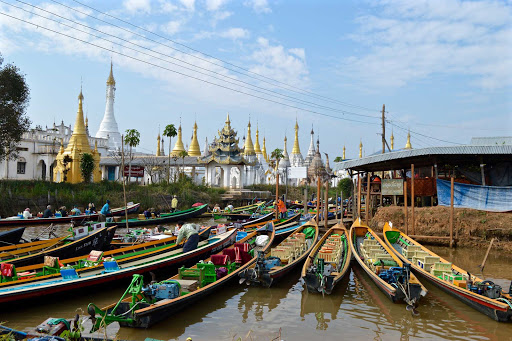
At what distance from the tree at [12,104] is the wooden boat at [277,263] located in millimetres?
19600

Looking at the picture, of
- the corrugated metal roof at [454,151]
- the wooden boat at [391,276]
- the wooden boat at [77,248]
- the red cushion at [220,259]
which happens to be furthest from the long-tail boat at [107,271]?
the corrugated metal roof at [454,151]

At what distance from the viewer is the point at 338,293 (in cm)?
1187

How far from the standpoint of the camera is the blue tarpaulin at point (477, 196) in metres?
18.9

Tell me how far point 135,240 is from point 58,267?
574 cm

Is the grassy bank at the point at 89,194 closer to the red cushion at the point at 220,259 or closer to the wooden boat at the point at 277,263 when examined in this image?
the wooden boat at the point at 277,263

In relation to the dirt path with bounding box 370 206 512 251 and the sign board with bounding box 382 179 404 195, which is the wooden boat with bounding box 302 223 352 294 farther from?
the sign board with bounding box 382 179 404 195

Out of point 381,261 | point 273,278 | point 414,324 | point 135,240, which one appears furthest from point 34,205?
point 414,324

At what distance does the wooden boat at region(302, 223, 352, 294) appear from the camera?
1091cm

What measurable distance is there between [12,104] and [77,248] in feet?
54.7

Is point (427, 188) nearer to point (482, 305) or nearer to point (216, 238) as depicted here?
point (216, 238)

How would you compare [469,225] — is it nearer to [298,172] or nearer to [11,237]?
[11,237]

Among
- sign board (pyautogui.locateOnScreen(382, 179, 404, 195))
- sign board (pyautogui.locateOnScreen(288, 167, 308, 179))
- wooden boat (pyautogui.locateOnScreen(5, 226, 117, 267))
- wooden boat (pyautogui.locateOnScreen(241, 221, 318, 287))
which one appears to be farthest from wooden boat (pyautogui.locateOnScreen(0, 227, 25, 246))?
sign board (pyautogui.locateOnScreen(288, 167, 308, 179))

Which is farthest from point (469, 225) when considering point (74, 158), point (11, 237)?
point (74, 158)

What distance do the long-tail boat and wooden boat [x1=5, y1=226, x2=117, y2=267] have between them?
2.03m
